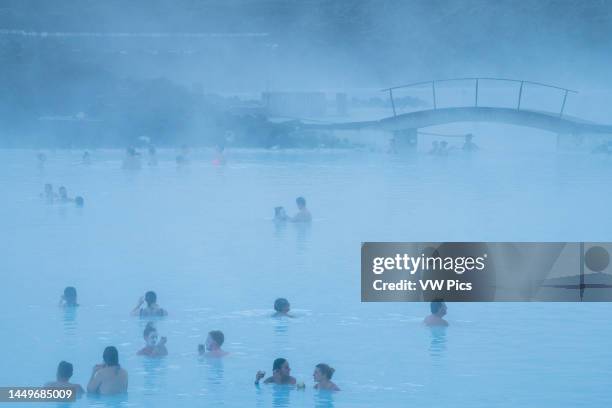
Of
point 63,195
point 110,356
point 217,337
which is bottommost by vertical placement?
point 110,356

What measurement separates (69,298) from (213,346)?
1831 millimetres

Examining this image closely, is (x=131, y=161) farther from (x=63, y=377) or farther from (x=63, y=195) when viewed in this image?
(x=63, y=377)

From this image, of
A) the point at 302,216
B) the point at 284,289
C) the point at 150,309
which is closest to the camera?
the point at 150,309

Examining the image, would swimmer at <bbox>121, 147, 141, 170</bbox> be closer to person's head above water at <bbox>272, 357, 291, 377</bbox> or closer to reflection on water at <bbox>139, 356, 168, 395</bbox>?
reflection on water at <bbox>139, 356, 168, 395</bbox>

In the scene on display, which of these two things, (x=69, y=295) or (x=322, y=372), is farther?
(x=69, y=295)

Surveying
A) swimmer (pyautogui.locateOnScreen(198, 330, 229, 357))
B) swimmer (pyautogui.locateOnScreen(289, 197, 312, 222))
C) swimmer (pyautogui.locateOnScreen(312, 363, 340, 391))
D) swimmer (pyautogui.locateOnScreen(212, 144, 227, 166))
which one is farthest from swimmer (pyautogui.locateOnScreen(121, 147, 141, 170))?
swimmer (pyautogui.locateOnScreen(312, 363, 340, 391))

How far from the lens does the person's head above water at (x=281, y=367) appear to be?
6.95 metres

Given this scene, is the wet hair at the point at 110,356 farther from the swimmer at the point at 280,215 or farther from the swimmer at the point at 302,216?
the swimmer at the point at 280,215

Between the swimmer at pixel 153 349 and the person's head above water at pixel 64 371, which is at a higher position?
the swimmer at pixel 153 349

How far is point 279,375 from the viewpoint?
700cm

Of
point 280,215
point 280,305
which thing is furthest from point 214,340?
point 280,215

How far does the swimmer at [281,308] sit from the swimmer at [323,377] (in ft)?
5.66

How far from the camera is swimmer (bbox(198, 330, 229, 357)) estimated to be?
7602 mm

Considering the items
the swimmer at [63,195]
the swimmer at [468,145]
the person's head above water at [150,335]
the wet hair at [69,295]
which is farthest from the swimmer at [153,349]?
A: the swimmer at [468,145]
